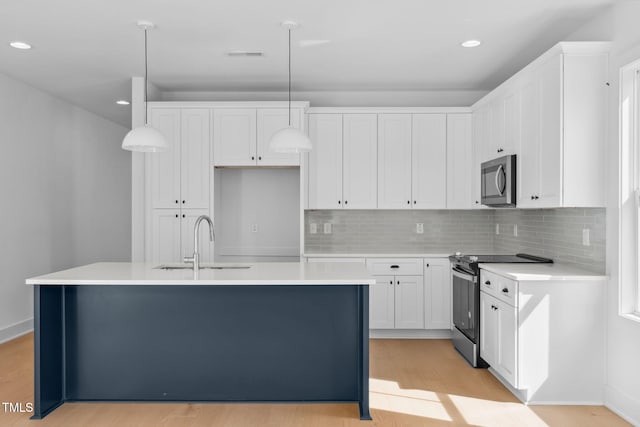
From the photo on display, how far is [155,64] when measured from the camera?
454cm

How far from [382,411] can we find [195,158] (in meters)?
3.04

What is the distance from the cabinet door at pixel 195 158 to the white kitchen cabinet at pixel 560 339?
10.1 feet

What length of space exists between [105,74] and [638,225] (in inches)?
184

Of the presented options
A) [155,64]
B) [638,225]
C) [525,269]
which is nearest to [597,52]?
[638,225]

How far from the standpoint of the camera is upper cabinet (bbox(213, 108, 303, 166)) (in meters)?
5.02

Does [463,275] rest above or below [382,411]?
above

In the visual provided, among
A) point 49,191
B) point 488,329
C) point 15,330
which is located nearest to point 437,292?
point 488,329

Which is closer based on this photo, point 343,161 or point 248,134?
point 248,134

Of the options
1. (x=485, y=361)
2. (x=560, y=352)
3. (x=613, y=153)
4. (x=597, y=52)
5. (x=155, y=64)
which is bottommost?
(x=485, y=361)

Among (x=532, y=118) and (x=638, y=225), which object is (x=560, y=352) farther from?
(x=532, y=118)

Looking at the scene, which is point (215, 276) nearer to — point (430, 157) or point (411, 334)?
point (411, 334)

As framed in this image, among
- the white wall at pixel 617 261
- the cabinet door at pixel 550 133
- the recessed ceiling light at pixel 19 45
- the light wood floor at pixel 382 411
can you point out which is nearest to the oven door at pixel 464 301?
the light wood floor at pixel 382 411

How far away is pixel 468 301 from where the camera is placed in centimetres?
429

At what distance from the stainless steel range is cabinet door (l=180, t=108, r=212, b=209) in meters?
2.54
